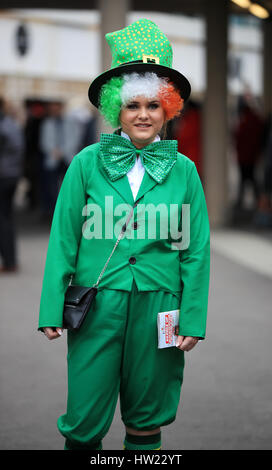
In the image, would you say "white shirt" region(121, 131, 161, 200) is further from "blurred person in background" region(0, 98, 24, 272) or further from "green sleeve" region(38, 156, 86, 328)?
"blurred person in background" region(0, 98, 24, 272)

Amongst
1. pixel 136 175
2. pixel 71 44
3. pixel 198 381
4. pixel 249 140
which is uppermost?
pixel 71 44

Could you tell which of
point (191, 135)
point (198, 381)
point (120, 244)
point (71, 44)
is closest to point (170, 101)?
point (120, 244)

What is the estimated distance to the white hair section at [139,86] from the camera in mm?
3074

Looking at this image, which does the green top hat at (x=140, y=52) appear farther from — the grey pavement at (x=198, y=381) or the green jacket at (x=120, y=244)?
the grey pavement at (x=198, y=381)

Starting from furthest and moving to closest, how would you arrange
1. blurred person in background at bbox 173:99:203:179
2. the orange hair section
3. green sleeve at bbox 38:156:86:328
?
blurred person in background at bbox 173:99:203:179, the orange hair section, green sleeve at bbox 38:156:86:328

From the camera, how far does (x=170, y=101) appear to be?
317cm

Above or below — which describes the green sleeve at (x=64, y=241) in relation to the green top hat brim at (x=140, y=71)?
below

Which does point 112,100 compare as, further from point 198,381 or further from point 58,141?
point 58,141

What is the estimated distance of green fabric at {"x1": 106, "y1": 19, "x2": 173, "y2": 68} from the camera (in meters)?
3.09

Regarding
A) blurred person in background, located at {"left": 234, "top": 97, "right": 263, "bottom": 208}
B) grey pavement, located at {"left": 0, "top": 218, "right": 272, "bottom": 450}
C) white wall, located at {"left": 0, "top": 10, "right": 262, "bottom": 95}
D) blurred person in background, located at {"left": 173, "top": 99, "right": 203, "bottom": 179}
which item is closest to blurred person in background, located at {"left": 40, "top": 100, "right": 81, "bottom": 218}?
blurred person in background, located at {"left": 173, "top": 99, "right": 203, "bottom": 179}

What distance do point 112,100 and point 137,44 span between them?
0.78 feet

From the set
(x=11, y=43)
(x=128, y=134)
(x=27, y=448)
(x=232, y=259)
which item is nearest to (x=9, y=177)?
(x=232, y=259)

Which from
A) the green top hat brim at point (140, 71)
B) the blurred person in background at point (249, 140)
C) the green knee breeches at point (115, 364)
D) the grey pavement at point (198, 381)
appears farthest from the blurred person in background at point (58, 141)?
the green knee breeches at point (115, 364)

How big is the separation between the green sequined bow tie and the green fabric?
1.03ft
